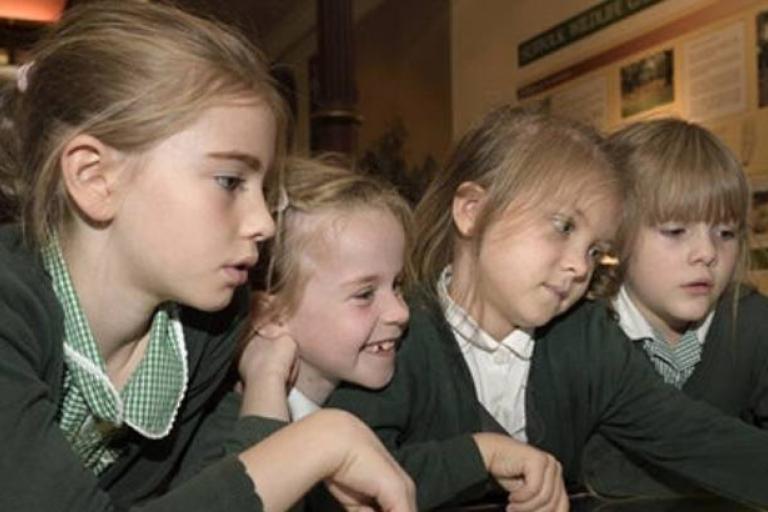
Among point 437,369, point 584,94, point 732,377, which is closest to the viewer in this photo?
point 437,369

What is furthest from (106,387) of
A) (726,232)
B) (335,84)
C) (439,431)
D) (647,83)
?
(647,83)

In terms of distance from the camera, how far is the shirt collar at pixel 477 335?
1.20 m

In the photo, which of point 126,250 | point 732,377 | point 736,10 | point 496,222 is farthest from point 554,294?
point 736,10

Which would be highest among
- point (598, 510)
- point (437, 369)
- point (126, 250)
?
point (126, 250)

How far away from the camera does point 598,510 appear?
105 cm

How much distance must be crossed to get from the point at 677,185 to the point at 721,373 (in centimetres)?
28

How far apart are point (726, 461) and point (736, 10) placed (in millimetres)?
1426

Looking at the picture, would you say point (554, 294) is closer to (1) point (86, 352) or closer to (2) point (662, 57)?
(1) point (86, 352)

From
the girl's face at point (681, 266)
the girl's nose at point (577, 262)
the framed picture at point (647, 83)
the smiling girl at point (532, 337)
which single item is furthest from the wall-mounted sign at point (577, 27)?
the girl's nose at point (577, 262)

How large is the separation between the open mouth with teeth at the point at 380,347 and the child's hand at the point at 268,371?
0.08m

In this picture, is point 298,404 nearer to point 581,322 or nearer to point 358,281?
point 358,281

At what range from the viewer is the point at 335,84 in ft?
7.99

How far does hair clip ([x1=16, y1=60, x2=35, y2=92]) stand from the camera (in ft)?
2.92

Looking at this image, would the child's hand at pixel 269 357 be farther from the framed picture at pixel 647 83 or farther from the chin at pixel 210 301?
the framed picture at pixel 647 83
